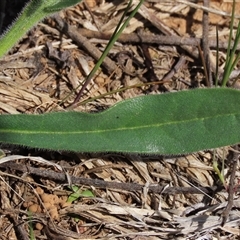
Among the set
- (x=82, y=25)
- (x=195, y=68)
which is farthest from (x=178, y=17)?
(x=82, y=25)

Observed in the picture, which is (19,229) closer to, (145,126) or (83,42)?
(145,126)

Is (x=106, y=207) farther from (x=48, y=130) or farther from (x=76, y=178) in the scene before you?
(x=48, y=130)

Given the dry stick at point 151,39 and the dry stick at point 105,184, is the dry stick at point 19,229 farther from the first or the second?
the dry stick at point 151,39

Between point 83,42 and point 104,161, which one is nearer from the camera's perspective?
point 104,161

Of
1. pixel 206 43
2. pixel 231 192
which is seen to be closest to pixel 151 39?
pixel 206 43

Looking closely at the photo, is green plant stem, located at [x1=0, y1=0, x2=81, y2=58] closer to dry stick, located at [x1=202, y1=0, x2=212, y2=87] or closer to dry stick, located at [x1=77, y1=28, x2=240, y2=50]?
Result: dry stick, located at [x1=77, y1=28, x2=240, y2=50]
